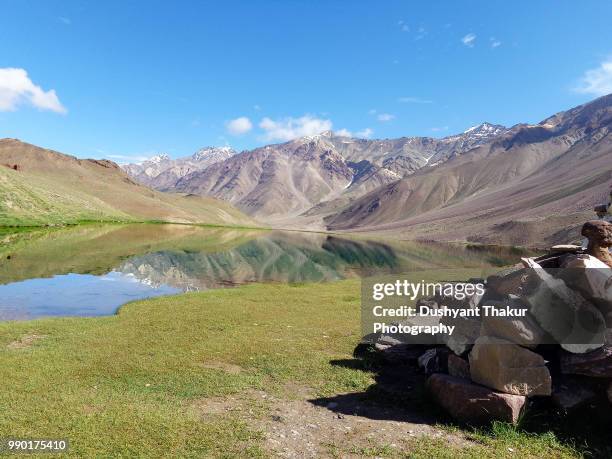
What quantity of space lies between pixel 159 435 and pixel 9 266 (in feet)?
148

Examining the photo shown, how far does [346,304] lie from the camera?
3077cm

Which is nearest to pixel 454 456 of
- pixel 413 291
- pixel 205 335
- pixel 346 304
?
pixel 205 335

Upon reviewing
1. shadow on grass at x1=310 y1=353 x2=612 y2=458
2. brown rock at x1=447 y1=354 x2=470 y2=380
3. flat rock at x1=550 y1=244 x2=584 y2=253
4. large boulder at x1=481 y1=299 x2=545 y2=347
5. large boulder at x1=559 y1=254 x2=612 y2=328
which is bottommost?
shadow on grass at x1=310 y1=353 x2=612 y2=458

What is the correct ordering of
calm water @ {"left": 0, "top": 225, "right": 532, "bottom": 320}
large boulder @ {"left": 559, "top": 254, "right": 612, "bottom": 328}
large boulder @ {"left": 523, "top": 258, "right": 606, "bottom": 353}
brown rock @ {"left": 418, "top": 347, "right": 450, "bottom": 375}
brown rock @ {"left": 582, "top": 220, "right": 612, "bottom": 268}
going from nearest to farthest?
large boulder @ {"left": 523, "top": 258, "right": 606, "bottom": 353}
large boulder @ {"left": 559, "top": 254, "right": 612, "bottom": 328}
brown rock @ {"left": 582, "top": 220, "right": 612, "bottom": 268}
brown rock @ {"left": 418, "top": 347, "right": 450, "bottom": 375}
calm water @ {"left": 0, "top": 225, "right": 532, "bottom": 320}

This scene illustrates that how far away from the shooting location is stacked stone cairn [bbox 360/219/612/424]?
1167cm

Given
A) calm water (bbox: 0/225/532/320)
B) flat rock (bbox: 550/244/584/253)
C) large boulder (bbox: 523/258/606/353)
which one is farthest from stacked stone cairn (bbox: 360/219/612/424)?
calm water (bbox: 0/225/532/320)

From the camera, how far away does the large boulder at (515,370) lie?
11.7 meters

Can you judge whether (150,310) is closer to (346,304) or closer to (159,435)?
(346,304)

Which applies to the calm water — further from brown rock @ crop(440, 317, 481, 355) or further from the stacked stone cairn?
the stacked stone cairn

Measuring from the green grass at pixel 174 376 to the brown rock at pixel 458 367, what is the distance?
2106 mm

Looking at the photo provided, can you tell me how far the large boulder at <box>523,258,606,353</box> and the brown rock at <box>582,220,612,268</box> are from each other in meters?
2.40

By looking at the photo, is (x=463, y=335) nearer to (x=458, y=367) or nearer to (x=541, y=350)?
(x=458, y=367)

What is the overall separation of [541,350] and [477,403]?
9.47 ft

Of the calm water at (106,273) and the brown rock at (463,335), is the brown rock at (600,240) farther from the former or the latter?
the calm water at (106,273)
